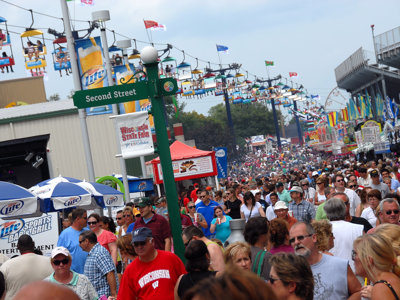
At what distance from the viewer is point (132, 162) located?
49969 mm

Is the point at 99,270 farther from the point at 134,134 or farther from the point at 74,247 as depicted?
the point at 134,134

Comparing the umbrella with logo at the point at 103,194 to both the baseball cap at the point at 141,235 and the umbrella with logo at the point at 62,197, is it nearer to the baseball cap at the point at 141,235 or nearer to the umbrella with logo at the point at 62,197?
the umbrella with logo at the point at 62,197

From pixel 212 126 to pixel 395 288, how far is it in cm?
10383

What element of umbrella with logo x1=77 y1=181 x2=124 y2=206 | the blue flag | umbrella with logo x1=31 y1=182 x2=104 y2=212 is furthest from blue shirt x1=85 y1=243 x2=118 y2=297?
the blue flag

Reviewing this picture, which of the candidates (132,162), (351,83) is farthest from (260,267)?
(351,83)

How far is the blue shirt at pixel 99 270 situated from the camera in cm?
864

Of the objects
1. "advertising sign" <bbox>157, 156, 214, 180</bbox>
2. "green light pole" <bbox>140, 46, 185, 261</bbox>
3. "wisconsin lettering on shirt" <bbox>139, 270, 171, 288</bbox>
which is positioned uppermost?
"green light pole" <bbox>140, 46, 185, 261</bbox>

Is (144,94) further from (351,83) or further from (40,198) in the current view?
(351,83)

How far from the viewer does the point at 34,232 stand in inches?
620

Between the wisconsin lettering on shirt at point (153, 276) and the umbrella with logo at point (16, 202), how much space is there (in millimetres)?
7244

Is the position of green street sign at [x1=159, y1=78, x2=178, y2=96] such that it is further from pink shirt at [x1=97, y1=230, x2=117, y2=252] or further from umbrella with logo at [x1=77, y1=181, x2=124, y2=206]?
umbrella with logo at [x1=77, y1=181, x2=124, y2=206]

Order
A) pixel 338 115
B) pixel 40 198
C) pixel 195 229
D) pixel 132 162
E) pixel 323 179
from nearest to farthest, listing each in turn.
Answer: pixel 195 229, pixel 40 198, pixel 323 179, pixel 132 162, pixel 338 115

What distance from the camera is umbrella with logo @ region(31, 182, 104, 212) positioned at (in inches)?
586

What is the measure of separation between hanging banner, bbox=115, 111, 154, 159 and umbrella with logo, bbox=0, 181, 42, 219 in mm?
3943
